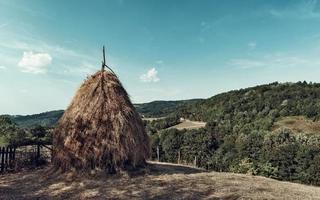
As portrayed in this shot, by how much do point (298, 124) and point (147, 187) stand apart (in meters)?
84.0

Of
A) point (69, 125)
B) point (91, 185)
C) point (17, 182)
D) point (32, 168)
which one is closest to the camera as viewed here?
point (91, 185)

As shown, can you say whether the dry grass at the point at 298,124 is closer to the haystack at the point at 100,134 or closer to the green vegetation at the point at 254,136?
the green vegetation at the point at 254,136

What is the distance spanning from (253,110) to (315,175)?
231ft

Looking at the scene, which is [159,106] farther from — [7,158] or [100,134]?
[100,134]

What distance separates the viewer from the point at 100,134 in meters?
16.6

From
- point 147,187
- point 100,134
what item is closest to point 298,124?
point 100,134

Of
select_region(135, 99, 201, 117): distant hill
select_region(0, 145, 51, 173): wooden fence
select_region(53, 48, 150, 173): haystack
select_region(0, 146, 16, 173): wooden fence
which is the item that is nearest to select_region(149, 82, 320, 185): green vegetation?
select_region(53, 48, 150, 173): haystack

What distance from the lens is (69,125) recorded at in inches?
683

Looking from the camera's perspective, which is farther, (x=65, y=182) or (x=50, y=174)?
(x=50, y=174)

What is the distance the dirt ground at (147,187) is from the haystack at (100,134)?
70 cm

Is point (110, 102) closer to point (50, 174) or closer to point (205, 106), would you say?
point (50, 174)

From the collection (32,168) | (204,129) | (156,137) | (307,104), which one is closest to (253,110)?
(307,104)

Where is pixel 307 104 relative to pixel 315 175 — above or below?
above

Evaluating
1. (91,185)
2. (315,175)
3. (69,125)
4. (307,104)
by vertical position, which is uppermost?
(307,104)
